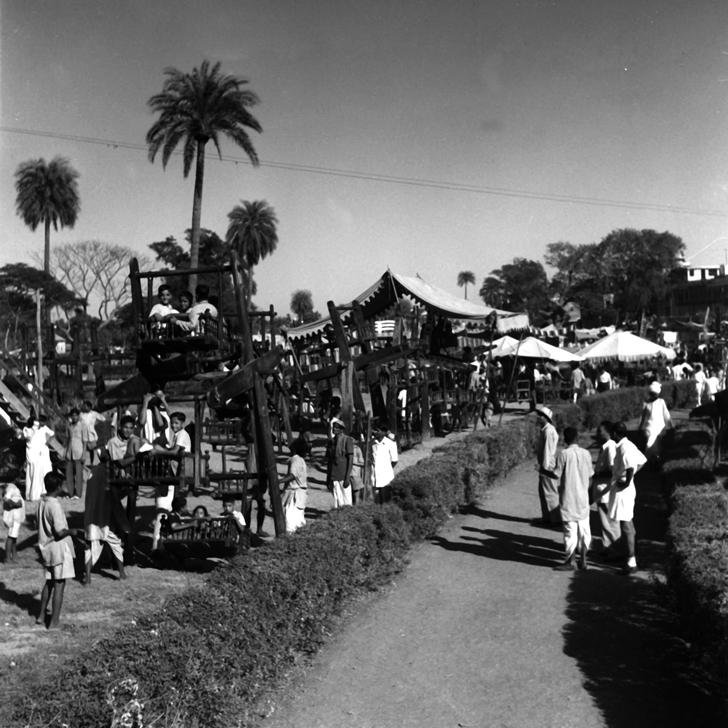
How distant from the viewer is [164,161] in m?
33.9

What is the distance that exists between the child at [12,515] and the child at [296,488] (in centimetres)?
328

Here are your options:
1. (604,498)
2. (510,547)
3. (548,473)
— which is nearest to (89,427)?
(510,547)

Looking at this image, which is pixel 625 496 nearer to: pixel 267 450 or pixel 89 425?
pixel 267 450

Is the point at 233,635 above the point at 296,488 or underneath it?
underneath

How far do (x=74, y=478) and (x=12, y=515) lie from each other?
4531 mm

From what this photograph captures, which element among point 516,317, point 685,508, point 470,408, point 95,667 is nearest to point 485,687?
point 95,667

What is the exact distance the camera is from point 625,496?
9742 millimetres

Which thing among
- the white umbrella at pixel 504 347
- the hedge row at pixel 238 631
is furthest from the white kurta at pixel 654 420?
the white umbrella at pixel 504 347

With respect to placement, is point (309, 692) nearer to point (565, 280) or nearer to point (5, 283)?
point (5, 283)

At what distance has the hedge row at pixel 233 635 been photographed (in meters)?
4.83

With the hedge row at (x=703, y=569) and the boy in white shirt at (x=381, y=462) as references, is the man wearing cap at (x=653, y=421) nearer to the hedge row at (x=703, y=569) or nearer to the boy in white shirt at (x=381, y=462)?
the hedge row at (x=703, y=569)

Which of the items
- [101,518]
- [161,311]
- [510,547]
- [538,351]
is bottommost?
[510,547]

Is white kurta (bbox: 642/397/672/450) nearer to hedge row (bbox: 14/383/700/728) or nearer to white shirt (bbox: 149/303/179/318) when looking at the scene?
hedge row (bbox: 14/383/700/728)

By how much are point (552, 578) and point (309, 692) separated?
12.7 feet
